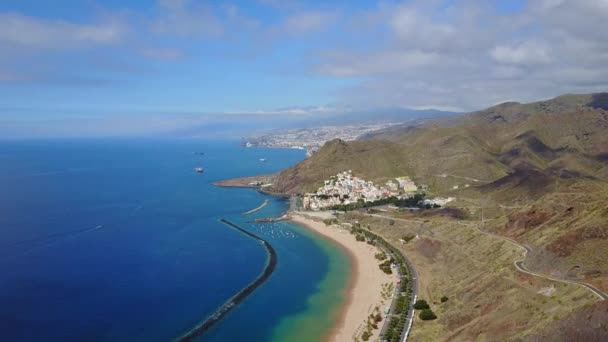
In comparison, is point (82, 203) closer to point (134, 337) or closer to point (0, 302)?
point (0, 302)

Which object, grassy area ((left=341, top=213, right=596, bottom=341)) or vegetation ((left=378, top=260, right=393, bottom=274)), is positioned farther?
vegetation ((left=378, top=260, right=393, bottom=274))

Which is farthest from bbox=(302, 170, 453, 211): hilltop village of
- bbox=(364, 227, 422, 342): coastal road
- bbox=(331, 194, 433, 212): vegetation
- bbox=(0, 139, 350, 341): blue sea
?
bbox=(364, 227, 422, 342): coastal road

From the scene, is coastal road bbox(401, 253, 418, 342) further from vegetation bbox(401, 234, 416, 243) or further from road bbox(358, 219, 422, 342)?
vegetation bbox(401, 234, 416, 243)

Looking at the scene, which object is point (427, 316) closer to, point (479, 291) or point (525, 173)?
point (479, 291)

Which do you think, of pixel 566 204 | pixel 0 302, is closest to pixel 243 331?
pixel 0 302

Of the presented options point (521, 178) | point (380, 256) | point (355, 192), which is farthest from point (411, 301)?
point (355, 192)
